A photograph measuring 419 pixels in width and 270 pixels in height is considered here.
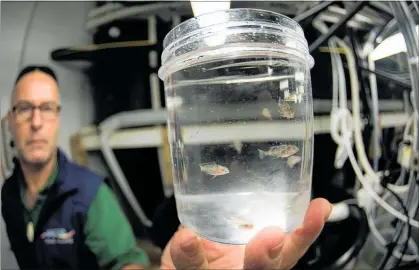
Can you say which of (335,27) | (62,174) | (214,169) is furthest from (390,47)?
(62,174)

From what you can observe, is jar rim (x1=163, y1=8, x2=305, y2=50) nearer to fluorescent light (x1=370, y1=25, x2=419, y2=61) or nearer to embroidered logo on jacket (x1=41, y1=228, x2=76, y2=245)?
fluorescent light (x1=370, y1=25, x2=419, y2=61)

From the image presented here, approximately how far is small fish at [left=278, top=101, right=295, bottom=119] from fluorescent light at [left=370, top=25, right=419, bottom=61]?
35 centimetres

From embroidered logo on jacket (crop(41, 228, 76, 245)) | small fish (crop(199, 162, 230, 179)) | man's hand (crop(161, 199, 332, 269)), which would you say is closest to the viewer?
man's hand (crop(161, 199, 332, 269))

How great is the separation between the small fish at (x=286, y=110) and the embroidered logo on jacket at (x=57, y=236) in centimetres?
52

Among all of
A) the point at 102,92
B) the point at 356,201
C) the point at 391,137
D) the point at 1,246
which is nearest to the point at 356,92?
the point at 391,137

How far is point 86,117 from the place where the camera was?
88cm

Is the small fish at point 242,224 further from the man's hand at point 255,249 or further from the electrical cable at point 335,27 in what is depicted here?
the electrical cable at point 335,27

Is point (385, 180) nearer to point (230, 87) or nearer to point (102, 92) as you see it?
point (230, 87)

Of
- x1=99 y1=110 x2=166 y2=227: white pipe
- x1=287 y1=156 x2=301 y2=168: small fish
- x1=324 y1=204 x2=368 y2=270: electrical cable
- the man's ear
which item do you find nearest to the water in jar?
x1=287 y1=156 x2=301 y2=168: small fish

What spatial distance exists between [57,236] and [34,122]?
10.1 inches

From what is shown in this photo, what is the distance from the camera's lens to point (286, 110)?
678mm

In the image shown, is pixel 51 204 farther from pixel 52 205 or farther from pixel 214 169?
pixel 214 169

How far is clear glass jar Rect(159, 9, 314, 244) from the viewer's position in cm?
65

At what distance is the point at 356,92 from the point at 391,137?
0.13 metres
